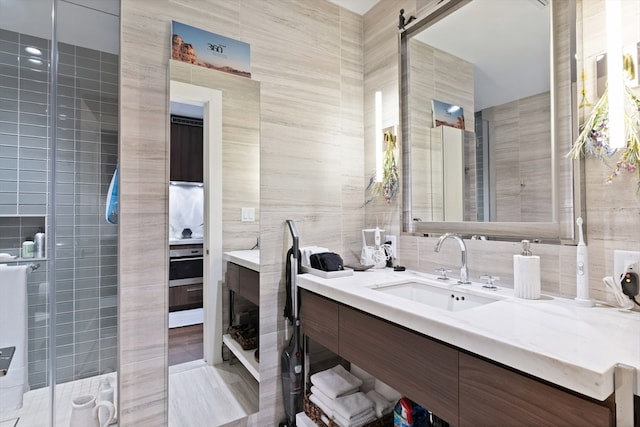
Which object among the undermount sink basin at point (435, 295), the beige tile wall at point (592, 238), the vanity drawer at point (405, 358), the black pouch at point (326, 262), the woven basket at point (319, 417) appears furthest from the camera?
the black pouch at point (326, 262)

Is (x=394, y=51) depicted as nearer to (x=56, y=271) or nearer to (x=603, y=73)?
(x=603, y=73)

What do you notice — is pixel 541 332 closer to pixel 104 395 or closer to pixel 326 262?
pixel 326 262

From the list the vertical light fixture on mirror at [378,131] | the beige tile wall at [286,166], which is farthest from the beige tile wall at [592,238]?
the vertical light fixture on mirror at [378,131]

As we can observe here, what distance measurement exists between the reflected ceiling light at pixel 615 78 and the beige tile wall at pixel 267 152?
4.38 ft

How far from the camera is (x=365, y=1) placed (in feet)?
6.76

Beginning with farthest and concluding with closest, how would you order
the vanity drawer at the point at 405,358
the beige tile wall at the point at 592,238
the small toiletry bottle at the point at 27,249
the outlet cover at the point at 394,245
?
the outlet cover at the point at 394,245 < the small toiletry bottle at the point at 27,249 < the beige tile wall at the point at 592,238 < the vanity drawer at the point at 405,358

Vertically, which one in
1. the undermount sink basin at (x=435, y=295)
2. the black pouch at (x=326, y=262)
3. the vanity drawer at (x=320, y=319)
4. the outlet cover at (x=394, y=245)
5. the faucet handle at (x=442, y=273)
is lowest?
the vanity drawer at (x=320, y=319)

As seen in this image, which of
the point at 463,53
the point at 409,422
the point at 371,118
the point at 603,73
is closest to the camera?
the point at 603,73

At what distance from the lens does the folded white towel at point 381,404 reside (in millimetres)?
1615

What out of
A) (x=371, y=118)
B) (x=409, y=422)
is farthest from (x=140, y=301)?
(x=371, y=118)

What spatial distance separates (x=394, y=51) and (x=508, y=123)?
2.91ft

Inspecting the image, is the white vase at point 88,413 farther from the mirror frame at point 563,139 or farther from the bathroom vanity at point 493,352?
the mirror frame at point 563,139

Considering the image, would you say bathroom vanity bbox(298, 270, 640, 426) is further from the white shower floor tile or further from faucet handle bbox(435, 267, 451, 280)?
the white shower floor tile

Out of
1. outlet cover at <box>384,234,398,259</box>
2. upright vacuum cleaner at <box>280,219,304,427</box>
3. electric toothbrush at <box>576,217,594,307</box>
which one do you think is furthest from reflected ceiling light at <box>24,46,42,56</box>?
electric toothbrush at <box>576,217,594,307</box>
